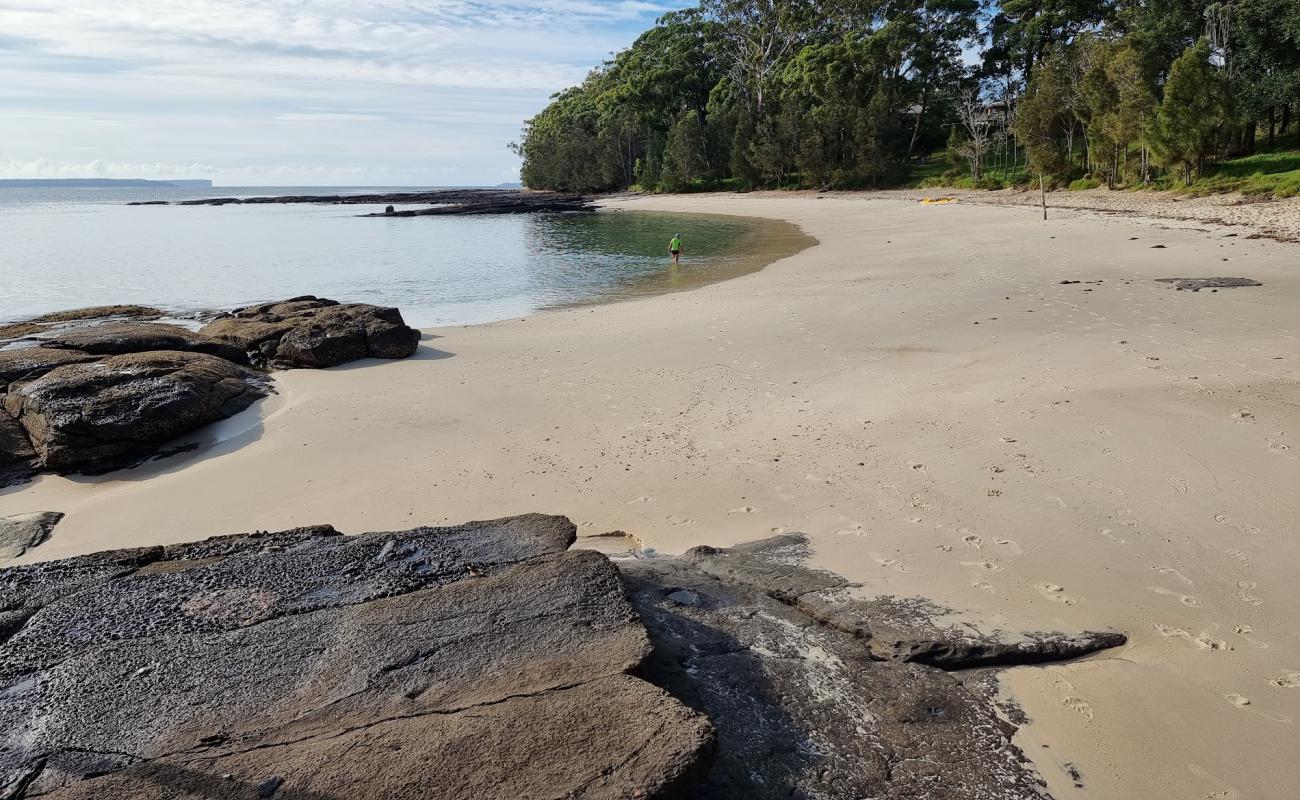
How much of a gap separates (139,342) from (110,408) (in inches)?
143

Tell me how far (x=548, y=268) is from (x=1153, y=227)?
19.6 meters

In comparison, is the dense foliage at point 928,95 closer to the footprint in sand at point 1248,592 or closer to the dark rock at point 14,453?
the footprint in sand at point 1248,592

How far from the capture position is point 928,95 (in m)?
62.7

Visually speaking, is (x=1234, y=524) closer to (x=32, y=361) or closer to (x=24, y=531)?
(x=24, y=531)

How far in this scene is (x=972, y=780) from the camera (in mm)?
2877

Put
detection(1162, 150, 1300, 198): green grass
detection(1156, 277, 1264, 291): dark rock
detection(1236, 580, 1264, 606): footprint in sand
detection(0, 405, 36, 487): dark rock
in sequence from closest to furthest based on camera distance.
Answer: detection(1236, 580, 1264, 606): footprint in sand, detection(0, 405, 36, 487): dark rock, detection(1156, 277, 1264, 291): dark rock, detection(1162, 150, 1300, 198): green grass

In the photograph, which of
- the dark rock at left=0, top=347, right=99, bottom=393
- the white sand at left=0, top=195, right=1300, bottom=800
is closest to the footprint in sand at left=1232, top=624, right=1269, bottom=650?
the white sand at left=0, top=195, right=1300, bottom=800

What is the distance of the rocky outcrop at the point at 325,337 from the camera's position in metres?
13.0

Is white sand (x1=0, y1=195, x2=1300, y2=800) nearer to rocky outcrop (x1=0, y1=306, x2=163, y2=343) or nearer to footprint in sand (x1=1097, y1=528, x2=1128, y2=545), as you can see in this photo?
footprint in sand (x1=1097, y1=528, x2=1128, y2=545)

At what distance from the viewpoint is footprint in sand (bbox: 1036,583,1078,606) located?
4.39m

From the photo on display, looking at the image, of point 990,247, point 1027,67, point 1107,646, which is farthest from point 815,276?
point 1027,67

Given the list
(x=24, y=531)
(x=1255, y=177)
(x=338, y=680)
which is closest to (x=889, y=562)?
(x=338, y=680)

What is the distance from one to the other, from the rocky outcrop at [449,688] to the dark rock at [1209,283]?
43.1 feet

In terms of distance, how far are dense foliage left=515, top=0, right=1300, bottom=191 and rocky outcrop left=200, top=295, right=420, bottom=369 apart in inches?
1295
